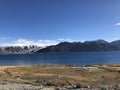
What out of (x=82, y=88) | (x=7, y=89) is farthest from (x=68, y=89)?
(x=7, y=89)

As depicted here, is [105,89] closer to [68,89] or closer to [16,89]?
[68,89]

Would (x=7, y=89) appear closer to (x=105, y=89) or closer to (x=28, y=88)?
(x=28, y=88)

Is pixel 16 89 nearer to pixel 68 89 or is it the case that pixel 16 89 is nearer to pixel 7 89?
pixel 7 89

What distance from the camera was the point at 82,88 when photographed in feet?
111

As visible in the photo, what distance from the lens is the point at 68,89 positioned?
32.9 meters

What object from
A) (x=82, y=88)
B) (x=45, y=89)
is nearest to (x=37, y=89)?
(x=45, y=89)

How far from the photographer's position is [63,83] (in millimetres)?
37750

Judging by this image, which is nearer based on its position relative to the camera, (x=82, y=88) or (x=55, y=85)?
(x=82, y=88)

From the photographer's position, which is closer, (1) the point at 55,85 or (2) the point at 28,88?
(2) the point at 28,88

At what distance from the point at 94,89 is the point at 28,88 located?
27.3 ft

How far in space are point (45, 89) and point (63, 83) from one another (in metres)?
5.64

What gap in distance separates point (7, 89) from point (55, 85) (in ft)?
24.1

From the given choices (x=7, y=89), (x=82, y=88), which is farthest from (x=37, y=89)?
(x=82, y=88)

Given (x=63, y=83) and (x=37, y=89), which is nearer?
(x=37, y=89)
